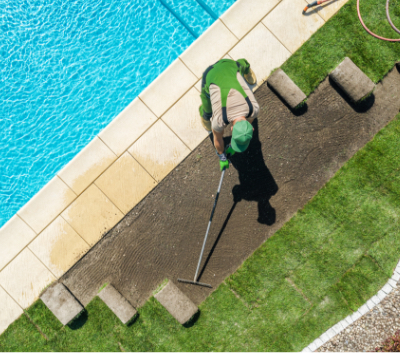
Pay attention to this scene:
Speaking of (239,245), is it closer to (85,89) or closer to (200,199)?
(200,199)

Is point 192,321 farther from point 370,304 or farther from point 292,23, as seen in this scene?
point 292,23

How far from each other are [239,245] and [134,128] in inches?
148

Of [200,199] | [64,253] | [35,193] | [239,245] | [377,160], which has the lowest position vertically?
[377,160]

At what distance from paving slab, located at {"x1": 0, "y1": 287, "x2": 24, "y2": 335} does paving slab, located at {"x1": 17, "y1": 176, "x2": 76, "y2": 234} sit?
1.80 m

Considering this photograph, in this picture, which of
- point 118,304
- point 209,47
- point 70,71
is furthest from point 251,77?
point 118,304

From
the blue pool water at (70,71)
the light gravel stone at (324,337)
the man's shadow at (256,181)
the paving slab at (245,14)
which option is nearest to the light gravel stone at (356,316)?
the light gravel stone at (324,337)

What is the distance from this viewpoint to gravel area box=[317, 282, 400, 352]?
5867 mm

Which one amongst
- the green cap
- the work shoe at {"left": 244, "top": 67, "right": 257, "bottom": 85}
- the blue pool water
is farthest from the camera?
the blue pool water

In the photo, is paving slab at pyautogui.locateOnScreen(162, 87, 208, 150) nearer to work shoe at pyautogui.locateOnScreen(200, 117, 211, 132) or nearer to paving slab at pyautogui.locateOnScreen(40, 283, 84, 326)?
work shoe at pyautogui.locateOnScreen(200, 117, 211, 132)

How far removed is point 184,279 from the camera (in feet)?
20.8

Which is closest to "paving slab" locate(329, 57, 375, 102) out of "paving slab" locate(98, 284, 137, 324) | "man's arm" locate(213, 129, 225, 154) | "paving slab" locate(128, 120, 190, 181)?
"man's arm" locate(213, 129, 225, 154)

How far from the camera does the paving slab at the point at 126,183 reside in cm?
650

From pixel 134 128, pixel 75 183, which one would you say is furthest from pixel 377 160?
pixel 75 183

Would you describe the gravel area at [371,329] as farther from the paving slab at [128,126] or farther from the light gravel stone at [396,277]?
the paving slab at [128,126]
